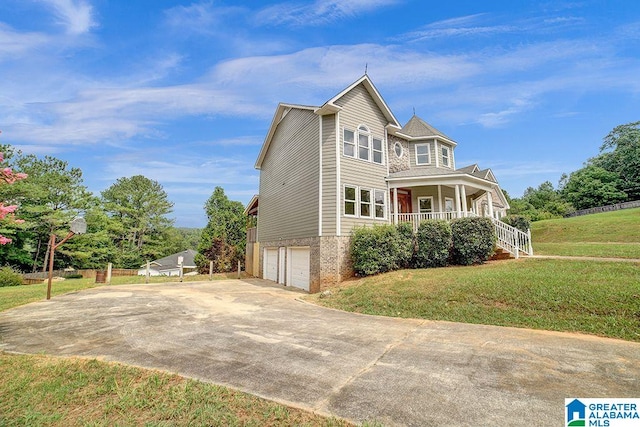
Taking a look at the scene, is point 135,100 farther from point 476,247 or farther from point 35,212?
point 35,212

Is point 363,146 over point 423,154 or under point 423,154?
under

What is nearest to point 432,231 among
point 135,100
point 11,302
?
point 11,302

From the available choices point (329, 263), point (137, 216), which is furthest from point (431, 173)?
point (137, 216)

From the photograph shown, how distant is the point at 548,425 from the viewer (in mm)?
2926

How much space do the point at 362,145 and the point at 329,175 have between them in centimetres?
283

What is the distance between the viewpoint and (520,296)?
7.72 m

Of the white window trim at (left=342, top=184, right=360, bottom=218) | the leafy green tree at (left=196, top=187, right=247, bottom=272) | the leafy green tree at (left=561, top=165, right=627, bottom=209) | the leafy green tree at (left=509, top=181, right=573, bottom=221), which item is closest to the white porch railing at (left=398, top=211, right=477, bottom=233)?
the white window trim at (left=342, top=184, right=360, bottom=218)

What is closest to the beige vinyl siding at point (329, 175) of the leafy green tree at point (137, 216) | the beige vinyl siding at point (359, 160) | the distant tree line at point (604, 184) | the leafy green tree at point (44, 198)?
the beige vinyl siding at point (359, 160)

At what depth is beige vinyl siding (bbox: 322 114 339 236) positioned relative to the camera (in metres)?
13.2

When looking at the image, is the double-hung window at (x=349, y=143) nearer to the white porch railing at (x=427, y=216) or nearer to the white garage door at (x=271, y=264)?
the white porch railing at (x=427, y=216)

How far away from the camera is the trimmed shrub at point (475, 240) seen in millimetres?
11844

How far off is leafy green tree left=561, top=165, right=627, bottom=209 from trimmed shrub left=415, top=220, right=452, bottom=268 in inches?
1810

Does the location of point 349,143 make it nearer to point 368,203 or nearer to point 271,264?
point 368,203

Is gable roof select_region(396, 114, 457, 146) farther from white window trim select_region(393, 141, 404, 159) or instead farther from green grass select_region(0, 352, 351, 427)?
green grass select_region(0, 352, 351, 427)
